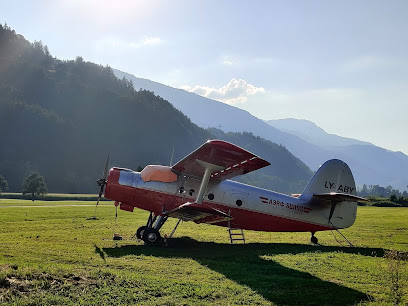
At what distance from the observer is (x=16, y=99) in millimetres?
183125

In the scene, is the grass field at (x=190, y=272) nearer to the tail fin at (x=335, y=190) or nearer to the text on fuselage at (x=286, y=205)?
the tail fin at (x=335, y=190)

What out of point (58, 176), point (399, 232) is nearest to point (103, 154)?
point (58, 176)

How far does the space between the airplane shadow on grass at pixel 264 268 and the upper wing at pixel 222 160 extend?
3.19m

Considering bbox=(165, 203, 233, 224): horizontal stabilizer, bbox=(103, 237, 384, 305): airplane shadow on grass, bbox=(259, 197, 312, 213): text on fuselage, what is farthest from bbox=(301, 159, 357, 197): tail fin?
bbox=(165, 203, 233, 224): horizontal stabilizer

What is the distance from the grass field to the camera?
730cm

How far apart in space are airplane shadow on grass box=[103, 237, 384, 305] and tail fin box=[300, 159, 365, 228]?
192 cm

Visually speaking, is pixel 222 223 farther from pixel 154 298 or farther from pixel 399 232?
pixel 399 232

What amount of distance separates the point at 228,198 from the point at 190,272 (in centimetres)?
614

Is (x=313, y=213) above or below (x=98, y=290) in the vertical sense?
above

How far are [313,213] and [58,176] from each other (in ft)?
507

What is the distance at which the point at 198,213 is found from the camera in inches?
520

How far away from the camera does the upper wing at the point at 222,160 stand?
37.0 feet

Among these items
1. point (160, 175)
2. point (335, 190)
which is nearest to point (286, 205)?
point (335, 190)

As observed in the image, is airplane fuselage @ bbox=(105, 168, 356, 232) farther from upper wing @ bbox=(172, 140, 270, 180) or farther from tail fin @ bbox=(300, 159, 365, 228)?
upper wing @ bbox=(172, 140, 270, 180)
